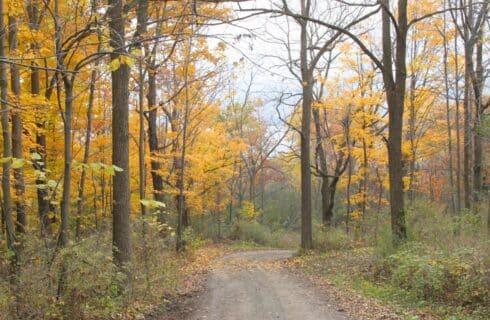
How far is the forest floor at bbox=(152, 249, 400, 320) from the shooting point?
26.0 ft

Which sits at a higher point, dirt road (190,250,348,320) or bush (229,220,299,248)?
dirt road (190,250,348,320)

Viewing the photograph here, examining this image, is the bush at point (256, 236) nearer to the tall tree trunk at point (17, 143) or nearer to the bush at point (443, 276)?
the bush at point (443, 276)

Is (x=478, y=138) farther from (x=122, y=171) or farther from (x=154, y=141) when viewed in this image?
(x=122, y=171)

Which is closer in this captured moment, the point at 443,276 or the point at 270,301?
the point at 443,276

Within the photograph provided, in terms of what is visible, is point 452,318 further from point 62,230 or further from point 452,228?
point 62,230

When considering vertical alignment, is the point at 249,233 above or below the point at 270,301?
below

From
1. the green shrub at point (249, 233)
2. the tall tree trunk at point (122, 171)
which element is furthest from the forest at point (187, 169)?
the green shrub at point (249, 233)

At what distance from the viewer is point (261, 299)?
931 cm

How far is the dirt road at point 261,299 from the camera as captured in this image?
26.1ft

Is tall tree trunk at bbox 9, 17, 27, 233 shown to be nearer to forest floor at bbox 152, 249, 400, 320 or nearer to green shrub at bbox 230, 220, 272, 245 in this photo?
forest floor at bbox 152, 249, 400, 320

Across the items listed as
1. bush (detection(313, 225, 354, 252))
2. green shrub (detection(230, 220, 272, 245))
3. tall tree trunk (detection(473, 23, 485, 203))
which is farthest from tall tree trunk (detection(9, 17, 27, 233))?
green shrub (detection(230, 220, 272, 245))

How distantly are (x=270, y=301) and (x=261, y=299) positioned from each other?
27 cm

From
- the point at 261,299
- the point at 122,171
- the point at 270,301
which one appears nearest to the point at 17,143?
the point at 122,171

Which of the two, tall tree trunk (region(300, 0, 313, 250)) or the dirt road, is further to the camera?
tall tree trunk (region(300, 0, 313, 250))
